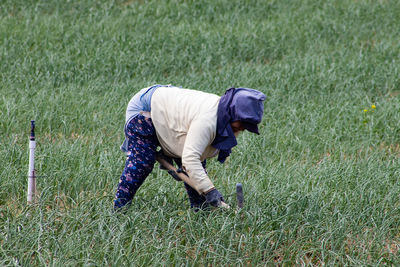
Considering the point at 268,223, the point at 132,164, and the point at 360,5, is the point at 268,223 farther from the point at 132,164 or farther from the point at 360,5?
the point at 360,5

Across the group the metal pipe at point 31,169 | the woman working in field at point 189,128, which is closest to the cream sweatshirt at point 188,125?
the woman working in field at point 189,128

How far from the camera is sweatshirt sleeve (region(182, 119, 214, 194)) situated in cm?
323

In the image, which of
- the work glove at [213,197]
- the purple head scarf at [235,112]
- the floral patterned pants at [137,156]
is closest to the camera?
the purple head scarf at [235,112]

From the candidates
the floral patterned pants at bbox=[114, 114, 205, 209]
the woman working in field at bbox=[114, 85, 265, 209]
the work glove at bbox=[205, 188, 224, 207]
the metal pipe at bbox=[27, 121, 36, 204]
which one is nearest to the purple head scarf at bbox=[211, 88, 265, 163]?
the woman working in field at bbox=[114, 85, 265, 209]

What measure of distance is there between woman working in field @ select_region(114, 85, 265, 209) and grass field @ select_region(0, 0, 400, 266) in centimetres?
24

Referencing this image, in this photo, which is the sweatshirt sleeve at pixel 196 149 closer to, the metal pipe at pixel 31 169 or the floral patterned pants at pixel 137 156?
the floral patterned pants at pixel 137 156

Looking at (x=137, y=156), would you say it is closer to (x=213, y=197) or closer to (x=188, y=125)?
(x=188, y=125)

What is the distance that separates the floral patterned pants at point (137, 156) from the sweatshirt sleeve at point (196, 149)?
401 millimetres

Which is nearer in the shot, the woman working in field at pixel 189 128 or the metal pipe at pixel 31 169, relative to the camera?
the woman working in field at pixel 189 128

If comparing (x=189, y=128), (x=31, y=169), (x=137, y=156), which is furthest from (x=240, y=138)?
(x=31, y=169)

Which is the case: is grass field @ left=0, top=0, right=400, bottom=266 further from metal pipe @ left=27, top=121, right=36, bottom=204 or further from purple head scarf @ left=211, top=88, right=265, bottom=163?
purple head scarf @ left=211, top=88, right=265, bottom=163

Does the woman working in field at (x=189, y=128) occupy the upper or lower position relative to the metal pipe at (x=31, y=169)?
upper

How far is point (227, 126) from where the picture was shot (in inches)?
130

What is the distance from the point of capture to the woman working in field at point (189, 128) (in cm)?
324
